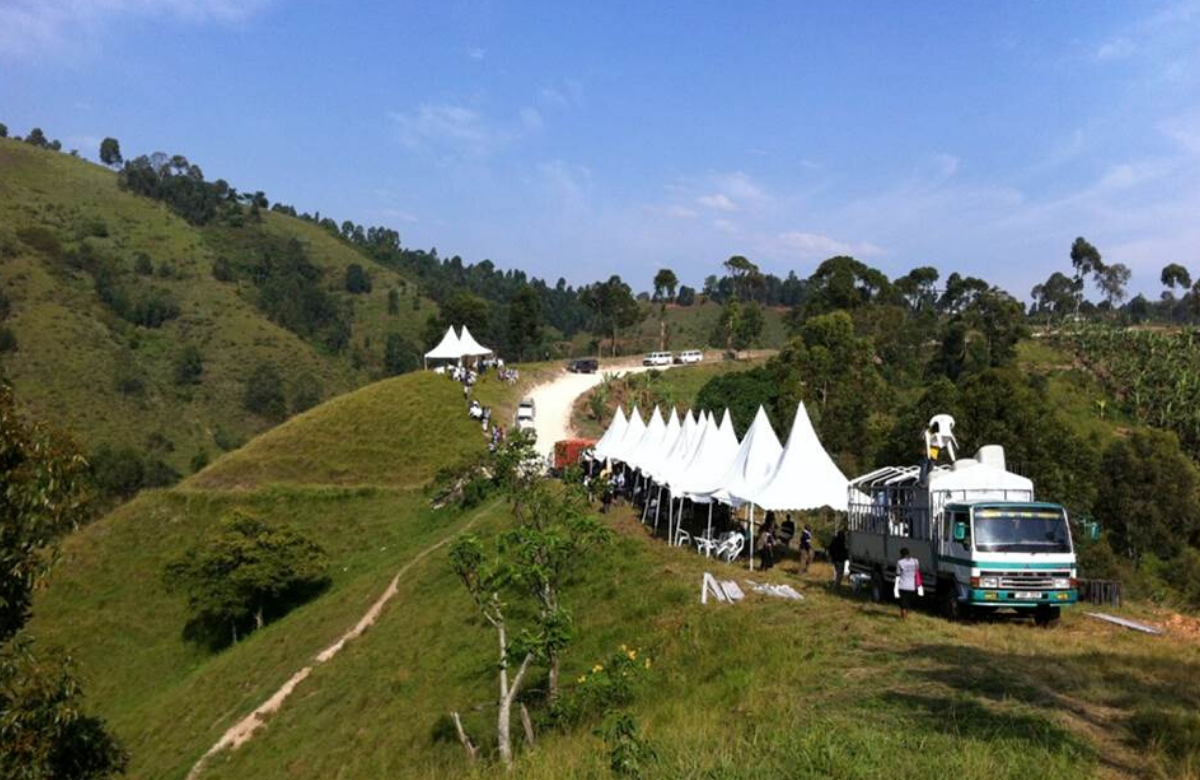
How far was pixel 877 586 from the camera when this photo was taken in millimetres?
19406

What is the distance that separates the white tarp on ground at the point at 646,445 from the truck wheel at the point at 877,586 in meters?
15.8

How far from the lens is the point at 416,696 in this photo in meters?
20.8

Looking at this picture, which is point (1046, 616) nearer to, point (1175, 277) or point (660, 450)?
point (660, 450)

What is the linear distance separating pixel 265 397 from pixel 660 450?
72482 millimetres

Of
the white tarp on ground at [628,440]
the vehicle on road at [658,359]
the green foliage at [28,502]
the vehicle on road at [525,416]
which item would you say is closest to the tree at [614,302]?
the vehicle on road at [658,359]

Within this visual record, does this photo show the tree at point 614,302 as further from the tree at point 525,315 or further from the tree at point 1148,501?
the tree at point 1148,501

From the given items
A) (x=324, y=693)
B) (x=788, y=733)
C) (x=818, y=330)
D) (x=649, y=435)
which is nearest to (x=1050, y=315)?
(x=818, y=330)

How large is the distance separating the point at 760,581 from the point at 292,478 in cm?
3855

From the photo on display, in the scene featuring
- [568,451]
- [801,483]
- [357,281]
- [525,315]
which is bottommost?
[568,451]

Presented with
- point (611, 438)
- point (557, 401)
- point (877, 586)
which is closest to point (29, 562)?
point (877, 586)

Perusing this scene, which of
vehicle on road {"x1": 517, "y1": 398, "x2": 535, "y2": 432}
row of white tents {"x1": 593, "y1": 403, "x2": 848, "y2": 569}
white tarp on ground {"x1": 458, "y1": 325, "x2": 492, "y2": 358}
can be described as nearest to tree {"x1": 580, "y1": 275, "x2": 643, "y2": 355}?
white tarp on ground {"x1": 458, "y1": 325, "x2": 492, "y2": 358}

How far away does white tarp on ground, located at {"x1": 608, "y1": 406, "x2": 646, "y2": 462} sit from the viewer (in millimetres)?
39656

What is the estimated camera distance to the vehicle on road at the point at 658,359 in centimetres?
8894

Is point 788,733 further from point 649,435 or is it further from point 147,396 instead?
point 147,396
